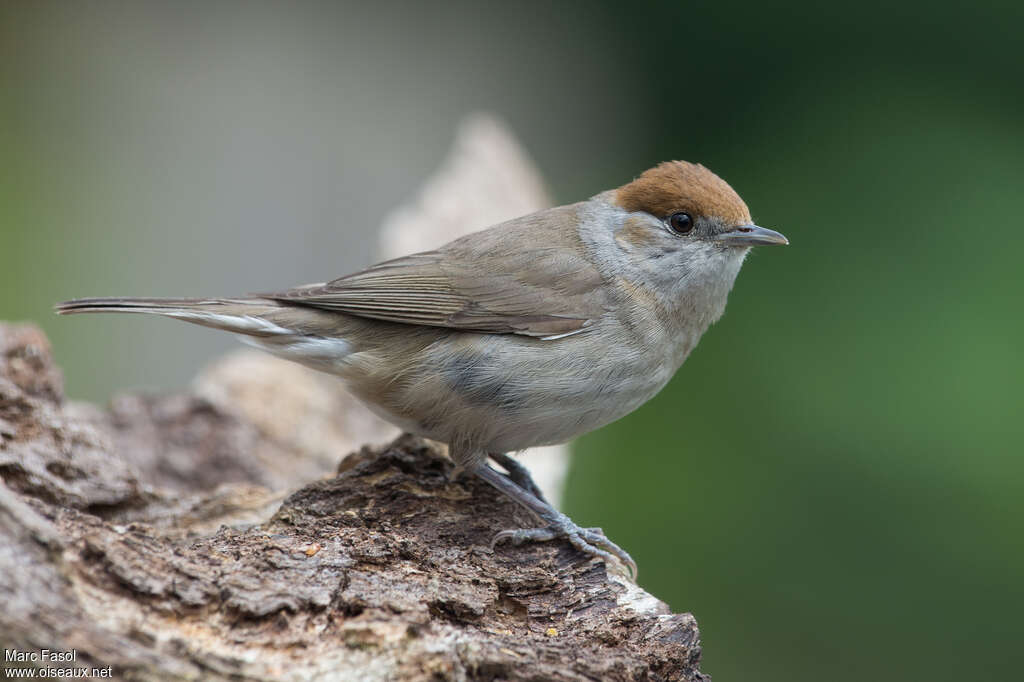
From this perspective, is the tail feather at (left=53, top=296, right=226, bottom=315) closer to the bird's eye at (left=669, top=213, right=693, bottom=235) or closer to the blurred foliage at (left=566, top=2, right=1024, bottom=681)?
the bird's eye at (left=669, top=213, right=693, bottom=235)

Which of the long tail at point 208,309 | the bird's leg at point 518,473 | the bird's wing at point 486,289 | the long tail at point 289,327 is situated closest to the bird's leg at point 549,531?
the bird's leg at point 518,473

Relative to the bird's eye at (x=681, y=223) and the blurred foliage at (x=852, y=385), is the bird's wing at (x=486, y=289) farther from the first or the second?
the blurred foliage at (x=852, y=385)

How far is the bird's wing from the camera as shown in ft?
13.3

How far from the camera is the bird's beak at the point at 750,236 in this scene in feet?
13.2

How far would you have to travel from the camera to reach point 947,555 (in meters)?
5.63

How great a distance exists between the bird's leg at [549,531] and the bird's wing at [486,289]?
0.63 m

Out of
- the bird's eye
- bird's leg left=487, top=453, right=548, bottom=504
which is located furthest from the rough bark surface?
the bird's eye

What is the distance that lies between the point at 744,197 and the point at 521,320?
4.46 metres

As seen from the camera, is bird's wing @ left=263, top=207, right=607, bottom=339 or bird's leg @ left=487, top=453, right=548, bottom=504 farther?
bird's leg @ left=487, top=453, right=548, bottom=504

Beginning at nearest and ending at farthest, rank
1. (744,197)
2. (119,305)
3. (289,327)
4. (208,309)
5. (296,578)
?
(296,578), (119,305), (208,309), (289,327), (744,197)

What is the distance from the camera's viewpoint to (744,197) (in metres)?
7.94

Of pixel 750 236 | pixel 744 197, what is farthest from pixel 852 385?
pixel 750 236

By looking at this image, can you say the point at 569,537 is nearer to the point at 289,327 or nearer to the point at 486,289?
the point at 486,289

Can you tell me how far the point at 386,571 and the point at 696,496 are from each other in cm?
372
